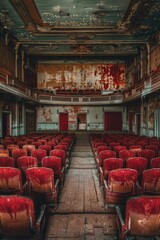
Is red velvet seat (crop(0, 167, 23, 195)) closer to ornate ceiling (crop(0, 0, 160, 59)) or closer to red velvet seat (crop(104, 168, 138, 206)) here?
red velvet seat (crop(104, 168, 138, 206))

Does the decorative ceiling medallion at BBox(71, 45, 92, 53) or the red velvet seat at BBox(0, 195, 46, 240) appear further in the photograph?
the decorative ceiling medallion at BBox(71, 45, 92, 53)

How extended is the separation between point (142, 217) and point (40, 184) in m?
2.06

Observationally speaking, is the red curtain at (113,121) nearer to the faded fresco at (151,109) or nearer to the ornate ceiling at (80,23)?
the ornate ceiling at (80,23)

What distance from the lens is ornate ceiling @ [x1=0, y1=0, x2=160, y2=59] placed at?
11352 millimetres

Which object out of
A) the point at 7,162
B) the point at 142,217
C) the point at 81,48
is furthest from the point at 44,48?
the point at 142,217

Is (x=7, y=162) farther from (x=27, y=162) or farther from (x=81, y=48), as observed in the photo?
(x=81, y=48)

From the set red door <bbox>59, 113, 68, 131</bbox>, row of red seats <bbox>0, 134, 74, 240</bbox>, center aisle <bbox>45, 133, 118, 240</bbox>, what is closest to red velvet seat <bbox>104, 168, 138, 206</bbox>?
center aisle <bbox>45, 133, 118, 240</bbox>

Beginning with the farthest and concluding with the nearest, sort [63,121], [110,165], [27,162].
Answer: [63,121] < [27,162] < [110,165]

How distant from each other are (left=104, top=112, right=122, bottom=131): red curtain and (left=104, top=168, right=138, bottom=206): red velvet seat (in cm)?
2186

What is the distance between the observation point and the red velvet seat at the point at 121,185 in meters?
4.02

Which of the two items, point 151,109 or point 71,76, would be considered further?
point 71,76

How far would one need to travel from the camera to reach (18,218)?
2752mm

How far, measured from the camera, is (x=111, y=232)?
11.8ft

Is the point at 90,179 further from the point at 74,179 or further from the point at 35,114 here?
the point at 35,114
